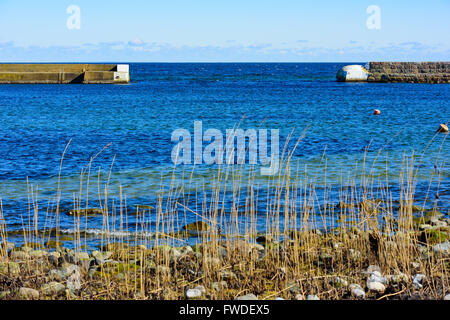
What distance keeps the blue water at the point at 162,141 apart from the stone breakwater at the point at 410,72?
25.1 metres

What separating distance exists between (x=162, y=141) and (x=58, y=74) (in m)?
42.4

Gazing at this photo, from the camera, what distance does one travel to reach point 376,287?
227 inches

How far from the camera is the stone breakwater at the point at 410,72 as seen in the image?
65812 mm

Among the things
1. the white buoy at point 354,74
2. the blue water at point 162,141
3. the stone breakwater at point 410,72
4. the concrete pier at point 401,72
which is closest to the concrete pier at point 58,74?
the blue water at point 162,141

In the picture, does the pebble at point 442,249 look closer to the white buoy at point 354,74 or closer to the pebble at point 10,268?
the pebble at point 10,268

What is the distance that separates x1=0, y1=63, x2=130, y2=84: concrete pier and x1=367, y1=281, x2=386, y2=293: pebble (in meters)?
56.9

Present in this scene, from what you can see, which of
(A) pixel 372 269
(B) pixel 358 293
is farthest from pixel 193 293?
(A) pixel 372 269

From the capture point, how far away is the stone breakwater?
65.8 meters

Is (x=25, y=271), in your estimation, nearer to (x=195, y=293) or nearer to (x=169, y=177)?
(x=195, y=293)

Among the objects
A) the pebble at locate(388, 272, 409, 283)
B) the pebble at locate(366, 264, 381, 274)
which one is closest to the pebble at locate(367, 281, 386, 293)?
the pebble at locate(388, 272, 409, 283)

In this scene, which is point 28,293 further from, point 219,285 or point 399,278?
point 399,278

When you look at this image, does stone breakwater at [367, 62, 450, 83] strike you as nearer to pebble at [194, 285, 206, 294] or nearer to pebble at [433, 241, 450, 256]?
pebble at [433, 241, 450, 256]

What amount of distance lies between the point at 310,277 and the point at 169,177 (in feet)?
26.6

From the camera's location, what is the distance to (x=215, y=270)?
254 inches
